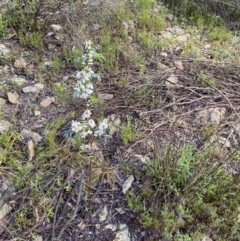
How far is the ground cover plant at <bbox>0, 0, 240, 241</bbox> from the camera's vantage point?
5.15 ft

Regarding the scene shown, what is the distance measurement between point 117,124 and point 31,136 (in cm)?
43

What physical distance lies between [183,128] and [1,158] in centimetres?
91

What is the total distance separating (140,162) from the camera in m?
1.79

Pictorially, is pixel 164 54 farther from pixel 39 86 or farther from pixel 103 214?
pixel 103 214

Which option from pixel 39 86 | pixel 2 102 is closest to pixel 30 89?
pixel 39 86

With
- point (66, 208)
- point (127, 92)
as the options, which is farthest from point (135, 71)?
point (66, 208)

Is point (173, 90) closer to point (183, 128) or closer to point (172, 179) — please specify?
point (183, 128)

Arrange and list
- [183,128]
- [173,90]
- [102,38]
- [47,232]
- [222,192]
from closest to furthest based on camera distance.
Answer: [47,232] < [222,192] < [183,128] < [173,90] < [102,38]

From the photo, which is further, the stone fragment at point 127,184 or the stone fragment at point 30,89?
the stone fragment at point 30,89

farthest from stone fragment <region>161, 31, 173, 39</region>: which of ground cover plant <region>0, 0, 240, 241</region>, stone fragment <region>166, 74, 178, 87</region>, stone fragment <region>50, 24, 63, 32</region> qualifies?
stone fragment <region>50, 24, 63, 32</region>

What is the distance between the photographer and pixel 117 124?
6.40 feet

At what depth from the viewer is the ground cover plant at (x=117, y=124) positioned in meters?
1.57

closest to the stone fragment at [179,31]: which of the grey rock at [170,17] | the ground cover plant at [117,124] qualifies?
the ground cover plant at [117,124]

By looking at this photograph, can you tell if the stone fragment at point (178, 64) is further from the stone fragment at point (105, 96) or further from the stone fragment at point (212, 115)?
the stone fragment at point (105, 96)
